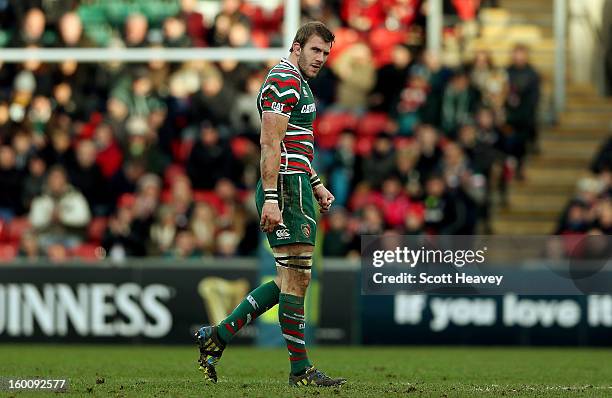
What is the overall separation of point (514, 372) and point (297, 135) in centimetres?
337

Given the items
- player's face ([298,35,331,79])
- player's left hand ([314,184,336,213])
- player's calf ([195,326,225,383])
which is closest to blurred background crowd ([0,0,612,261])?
player's left hand ([314,184,336,213])

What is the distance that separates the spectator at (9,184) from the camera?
20.5 m

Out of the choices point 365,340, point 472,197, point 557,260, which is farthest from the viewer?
point 472,197

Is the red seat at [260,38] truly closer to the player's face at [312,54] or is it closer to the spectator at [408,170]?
the spectator at [408,170]

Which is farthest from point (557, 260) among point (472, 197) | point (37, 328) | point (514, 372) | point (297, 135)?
point (297, 135)

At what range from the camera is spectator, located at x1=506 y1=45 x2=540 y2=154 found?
795 inches

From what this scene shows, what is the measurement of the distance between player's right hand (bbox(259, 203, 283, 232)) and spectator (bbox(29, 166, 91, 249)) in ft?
33.9

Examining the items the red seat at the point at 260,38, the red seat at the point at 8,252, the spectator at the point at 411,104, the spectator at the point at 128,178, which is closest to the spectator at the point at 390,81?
the spectator at the point at 411,104

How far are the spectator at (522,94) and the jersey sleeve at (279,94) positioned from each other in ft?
35.9

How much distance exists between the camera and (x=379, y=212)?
18719 millimetres

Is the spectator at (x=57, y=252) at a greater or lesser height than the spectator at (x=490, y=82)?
lesser

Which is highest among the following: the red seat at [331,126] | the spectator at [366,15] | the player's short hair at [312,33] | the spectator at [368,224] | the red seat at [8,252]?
the spectator at [366,15]

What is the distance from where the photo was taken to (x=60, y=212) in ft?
64.4

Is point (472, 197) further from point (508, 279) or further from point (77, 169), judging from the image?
point (508, 279)
